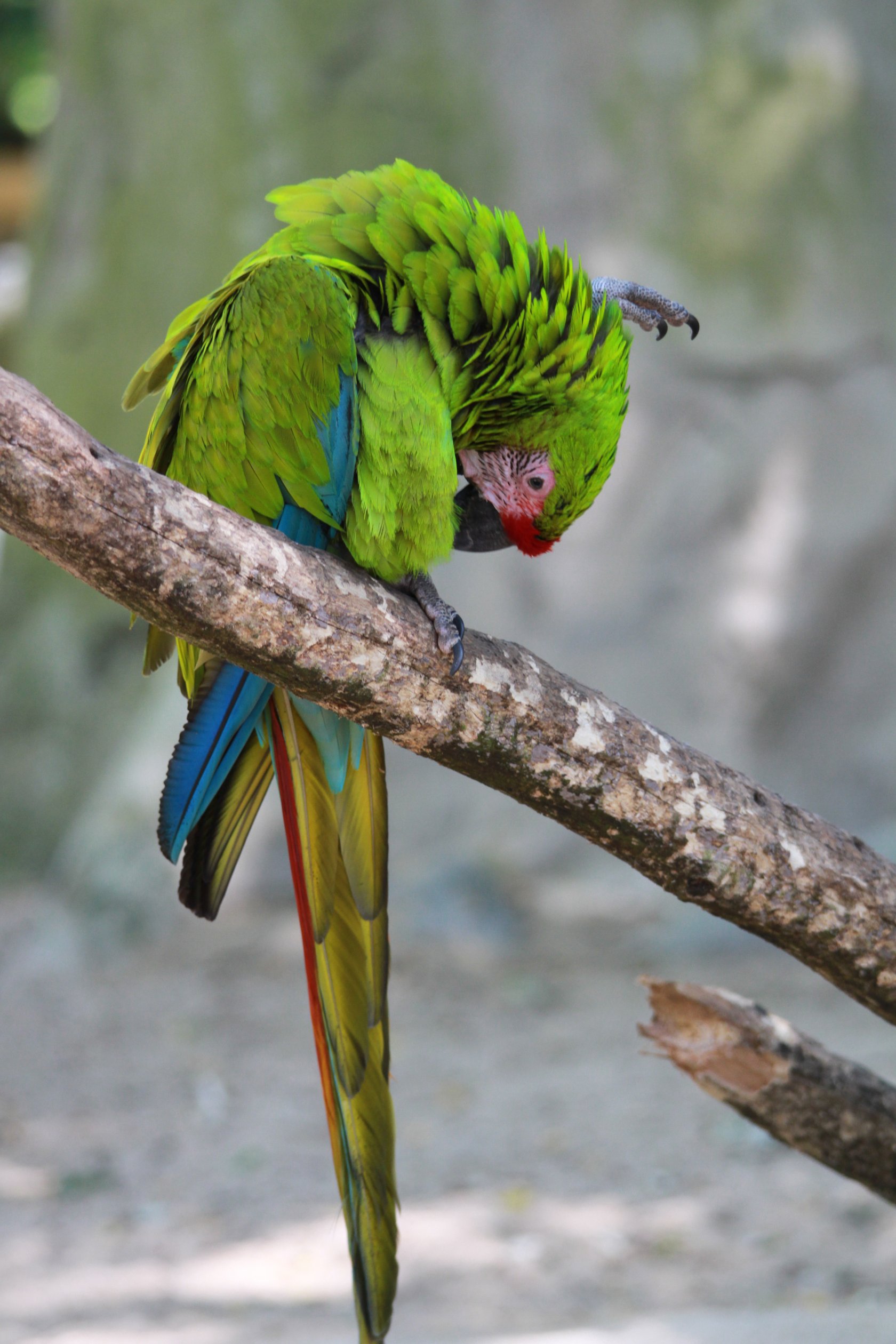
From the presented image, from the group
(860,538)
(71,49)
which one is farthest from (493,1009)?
(71,49)

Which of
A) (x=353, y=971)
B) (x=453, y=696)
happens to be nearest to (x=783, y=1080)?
(x=353, y=971)

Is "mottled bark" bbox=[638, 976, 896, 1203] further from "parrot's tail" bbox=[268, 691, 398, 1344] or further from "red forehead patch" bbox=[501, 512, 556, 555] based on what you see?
"red forehead patch" bbox=[501, 512, 556, 555]

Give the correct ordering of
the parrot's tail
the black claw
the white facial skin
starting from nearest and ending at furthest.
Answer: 1. the black claw
2. the parrot's tail
3. the white facial skin

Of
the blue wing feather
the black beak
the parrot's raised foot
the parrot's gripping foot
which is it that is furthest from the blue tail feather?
the parrot's raised foot

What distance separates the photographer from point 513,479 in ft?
5.24

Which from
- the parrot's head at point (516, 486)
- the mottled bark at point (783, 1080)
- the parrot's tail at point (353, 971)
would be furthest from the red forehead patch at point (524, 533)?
the mottled bark at point (783, 1080)

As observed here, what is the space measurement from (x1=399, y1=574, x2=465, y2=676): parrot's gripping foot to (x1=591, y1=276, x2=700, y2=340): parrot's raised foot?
549 millimetres

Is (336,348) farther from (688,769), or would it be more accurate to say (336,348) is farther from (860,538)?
(860,538)

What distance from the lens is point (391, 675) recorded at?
4.15 feet

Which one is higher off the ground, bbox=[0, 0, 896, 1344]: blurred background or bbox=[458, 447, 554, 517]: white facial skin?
bbox=[0, 0, 896, 1344]: blurred background

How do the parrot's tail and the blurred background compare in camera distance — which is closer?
the parrot's tail

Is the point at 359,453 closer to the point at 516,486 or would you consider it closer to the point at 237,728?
the point at 516,486

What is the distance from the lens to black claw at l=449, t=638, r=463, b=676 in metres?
1.29

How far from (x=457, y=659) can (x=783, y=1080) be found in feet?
2.19
